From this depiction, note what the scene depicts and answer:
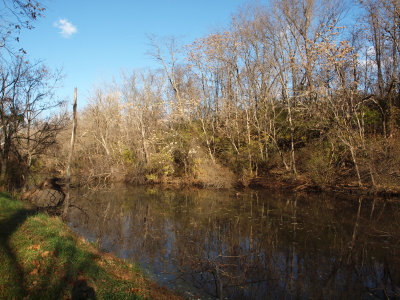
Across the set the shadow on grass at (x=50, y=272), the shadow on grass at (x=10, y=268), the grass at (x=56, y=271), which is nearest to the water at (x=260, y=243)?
the grass at (x=56, y=271)

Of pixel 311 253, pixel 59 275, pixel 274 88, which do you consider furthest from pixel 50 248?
pixel 274 88

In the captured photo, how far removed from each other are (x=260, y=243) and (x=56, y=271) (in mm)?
6723

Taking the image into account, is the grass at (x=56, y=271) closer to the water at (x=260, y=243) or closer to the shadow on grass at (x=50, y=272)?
the shadow on grass at (x=50, y=272)

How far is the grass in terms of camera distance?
4.61 m

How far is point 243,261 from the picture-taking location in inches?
334

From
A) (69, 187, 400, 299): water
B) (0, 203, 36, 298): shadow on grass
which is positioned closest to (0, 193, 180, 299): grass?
(0, 203, 36, 298): shadow on grass

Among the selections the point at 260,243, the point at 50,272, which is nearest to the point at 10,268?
the point at 50,272

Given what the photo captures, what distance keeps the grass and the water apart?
1343mm

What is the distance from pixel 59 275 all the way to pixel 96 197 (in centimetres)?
1550

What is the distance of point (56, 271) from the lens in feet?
17.8

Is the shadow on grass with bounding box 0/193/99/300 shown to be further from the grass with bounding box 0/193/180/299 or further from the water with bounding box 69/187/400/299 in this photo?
the water with bounding box 69/187/400/299

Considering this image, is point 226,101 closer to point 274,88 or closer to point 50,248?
point 274,88

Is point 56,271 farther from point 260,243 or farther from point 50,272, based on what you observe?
point 260,243

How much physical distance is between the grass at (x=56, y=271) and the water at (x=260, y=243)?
1343mm
